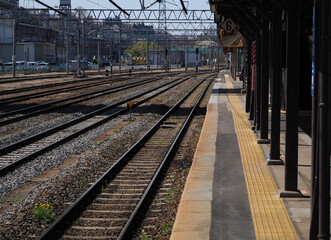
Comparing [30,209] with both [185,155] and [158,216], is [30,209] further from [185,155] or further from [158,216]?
[185,155]

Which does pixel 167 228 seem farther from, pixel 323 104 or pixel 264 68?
pixel 264 68

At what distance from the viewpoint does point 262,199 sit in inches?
309

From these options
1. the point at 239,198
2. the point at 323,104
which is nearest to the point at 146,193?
the point at 239,198

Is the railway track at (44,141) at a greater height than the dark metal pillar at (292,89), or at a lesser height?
lesser

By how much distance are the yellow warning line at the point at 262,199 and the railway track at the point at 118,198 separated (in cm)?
161

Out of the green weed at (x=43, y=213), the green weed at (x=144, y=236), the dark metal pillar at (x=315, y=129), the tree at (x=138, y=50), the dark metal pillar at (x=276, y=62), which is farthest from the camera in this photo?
the tree at (x=138, y=50)

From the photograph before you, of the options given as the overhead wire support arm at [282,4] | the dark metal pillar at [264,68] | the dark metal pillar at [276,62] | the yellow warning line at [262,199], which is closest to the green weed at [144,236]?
the yellow warning line at [262,199]

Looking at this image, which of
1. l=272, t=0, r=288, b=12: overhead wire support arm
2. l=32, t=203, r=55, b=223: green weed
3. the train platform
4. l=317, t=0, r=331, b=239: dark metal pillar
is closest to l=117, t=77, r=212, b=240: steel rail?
the train platform

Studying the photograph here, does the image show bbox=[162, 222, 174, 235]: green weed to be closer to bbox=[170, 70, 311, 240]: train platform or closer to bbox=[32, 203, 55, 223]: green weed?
bbox=[170, 70, 311, 240]: train platform

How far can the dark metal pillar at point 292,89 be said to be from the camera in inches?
297

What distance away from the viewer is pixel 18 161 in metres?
11.2

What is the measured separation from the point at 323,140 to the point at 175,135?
1067 cm

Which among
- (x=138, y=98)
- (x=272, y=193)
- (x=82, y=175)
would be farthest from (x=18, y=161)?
(x=138, y=98)

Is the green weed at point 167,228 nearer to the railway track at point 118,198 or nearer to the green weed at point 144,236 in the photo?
Result: the green weed at point 144,236
